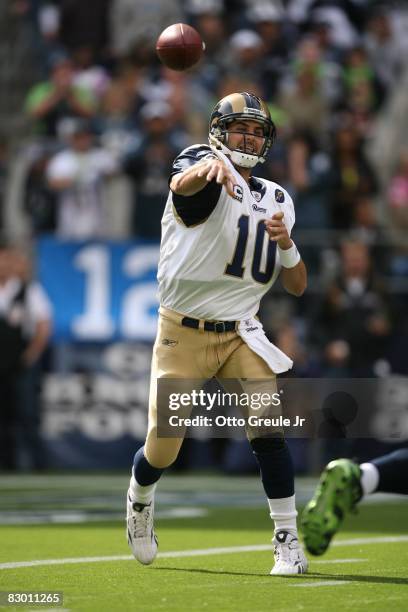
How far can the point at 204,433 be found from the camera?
501 inches

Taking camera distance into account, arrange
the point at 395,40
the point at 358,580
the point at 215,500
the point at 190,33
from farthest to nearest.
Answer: the point at 395,40
the point at 215,500
the point at 190,33
the point at 358,580

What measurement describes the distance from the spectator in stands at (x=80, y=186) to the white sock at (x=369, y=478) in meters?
8.03

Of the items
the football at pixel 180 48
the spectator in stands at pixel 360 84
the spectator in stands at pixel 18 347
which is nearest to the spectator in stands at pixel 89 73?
the spectator in stands at pixel 360 84

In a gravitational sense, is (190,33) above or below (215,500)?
above

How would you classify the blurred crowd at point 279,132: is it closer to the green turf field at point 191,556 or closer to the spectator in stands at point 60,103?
the spectator in stands at point 60,103

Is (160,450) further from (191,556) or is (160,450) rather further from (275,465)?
(191,556)

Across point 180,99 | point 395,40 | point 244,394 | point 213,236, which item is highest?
point 395,40

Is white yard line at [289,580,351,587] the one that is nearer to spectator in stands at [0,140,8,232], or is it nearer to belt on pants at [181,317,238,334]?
belt on pants at [181,317,238,334]

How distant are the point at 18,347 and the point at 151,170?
2028mm

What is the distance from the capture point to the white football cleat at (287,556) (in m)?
6.37

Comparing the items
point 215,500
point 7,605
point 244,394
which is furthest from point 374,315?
point 7,605

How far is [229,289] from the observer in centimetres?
655

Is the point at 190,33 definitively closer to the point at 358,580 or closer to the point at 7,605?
the point at 358,580

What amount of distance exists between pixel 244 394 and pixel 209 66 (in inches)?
374
